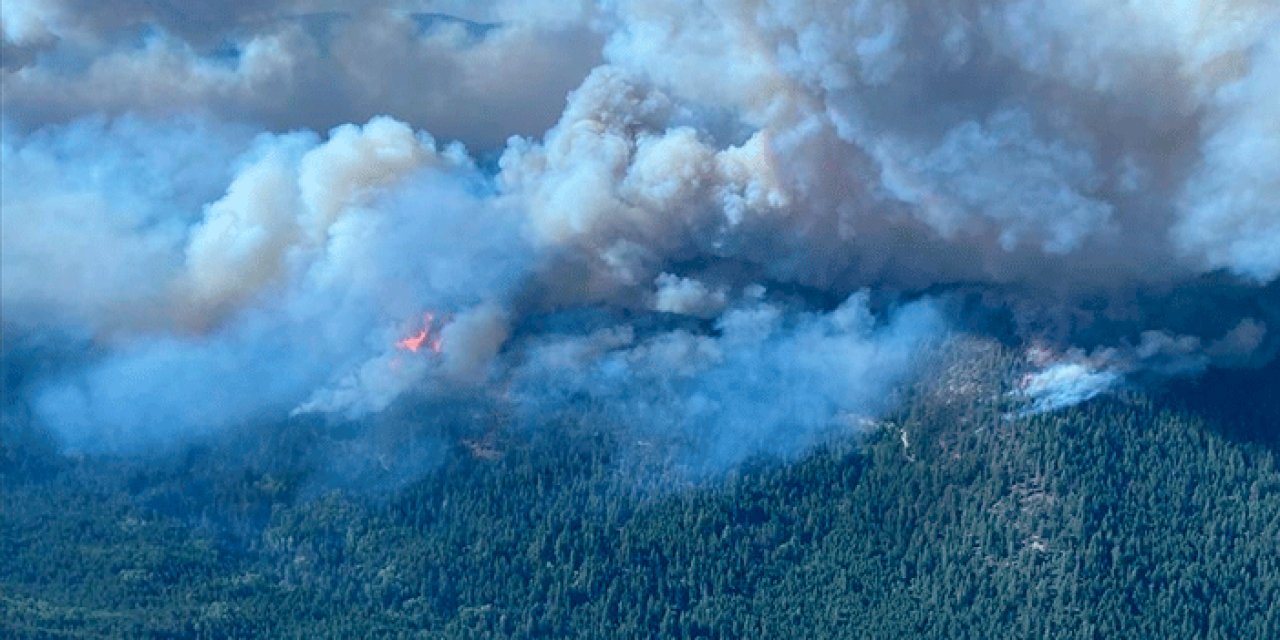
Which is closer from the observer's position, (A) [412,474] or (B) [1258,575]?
(B) [1258,575]

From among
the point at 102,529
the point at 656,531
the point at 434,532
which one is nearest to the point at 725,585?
the point at 656,531

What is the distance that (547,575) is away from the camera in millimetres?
102438

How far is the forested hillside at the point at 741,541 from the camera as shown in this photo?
99.2 meters

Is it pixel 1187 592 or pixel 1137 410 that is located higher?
pixel 1137 410

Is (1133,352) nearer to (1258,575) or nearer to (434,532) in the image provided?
(1258,575)

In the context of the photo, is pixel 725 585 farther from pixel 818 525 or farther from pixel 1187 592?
pixel 1187 592

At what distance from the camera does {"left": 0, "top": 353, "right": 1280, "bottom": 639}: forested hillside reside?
99250 millimetres

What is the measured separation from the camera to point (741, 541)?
103 metres

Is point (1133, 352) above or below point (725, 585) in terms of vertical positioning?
above

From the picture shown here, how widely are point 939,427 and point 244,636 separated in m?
22.2

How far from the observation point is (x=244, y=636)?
9950 cm

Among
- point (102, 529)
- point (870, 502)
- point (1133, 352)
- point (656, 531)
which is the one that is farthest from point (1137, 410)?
point (102, 529)

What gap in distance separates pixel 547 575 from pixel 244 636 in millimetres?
9277

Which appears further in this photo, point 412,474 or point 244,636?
point 412,474
